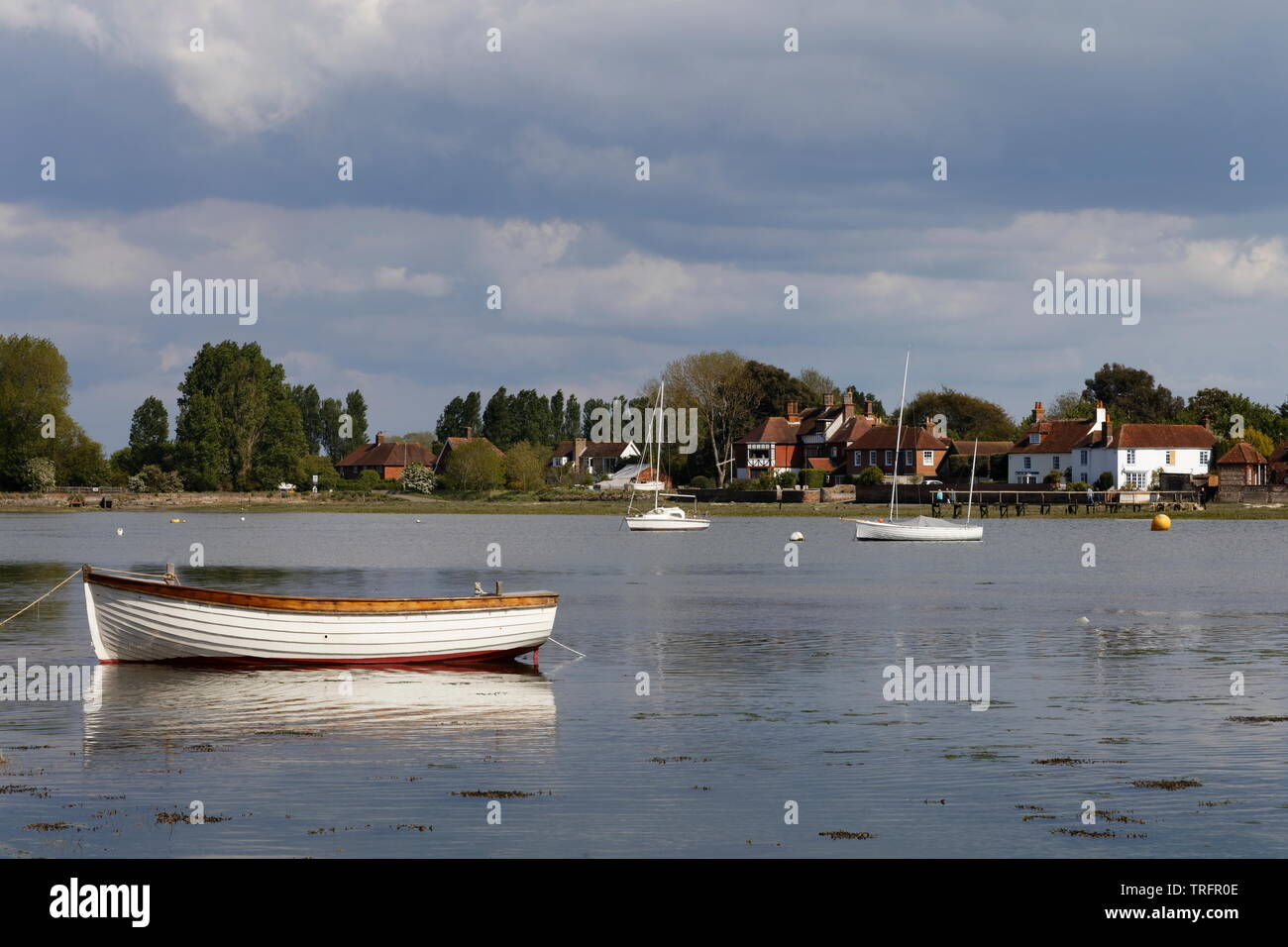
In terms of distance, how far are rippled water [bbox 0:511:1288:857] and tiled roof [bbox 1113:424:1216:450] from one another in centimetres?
10070

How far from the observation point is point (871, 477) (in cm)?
15662

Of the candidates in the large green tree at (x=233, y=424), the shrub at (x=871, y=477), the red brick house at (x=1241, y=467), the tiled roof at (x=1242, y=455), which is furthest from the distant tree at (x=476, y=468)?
the tiled roof at (x=1242, y=455)

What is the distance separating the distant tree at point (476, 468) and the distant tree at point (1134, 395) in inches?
3124

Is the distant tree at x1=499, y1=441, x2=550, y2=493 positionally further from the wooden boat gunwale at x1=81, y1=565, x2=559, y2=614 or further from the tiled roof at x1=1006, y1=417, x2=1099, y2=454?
the wooden boat gunwale at x1=81, y1=565, x2=559, y2=614

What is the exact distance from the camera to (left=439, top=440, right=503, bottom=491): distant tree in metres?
180

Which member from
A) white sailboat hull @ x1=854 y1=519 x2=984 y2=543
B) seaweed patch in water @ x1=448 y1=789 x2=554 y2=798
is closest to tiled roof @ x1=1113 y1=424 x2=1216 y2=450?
white sailboat hull @ x1=854 y1=519 x2=984 y2=543

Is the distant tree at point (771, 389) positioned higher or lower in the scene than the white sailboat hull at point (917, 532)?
higher

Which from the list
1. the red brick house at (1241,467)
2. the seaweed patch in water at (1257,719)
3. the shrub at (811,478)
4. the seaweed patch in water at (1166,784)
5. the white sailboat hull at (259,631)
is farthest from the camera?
the shrub at (811,478)

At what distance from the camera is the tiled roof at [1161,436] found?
147875 mm

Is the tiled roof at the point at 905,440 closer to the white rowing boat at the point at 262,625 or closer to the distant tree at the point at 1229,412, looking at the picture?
the distant tree at the point at 1229,412

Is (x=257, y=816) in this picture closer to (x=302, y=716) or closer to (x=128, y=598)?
(x=302, y=716)

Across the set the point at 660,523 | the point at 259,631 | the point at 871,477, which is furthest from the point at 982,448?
the point at 259,631
